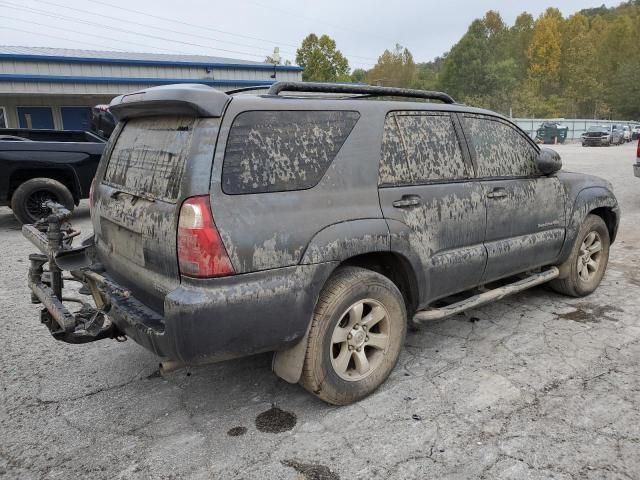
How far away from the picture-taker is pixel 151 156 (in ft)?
9.33

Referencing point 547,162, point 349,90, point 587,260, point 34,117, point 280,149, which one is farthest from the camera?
point 34,117

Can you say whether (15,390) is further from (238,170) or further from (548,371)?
(548,371)

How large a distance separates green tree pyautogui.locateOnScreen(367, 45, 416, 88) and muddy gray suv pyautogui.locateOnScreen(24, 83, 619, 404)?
79.7 m

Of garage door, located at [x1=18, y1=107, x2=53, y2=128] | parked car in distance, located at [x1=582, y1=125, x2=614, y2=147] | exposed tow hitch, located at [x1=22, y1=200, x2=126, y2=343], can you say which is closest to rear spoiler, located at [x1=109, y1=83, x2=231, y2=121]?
exposed tow hitch, located at [x1=22, y1=200, x2=126, y2=343]

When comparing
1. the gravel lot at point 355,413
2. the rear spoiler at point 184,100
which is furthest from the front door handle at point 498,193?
the rear spoiler at point 184,100

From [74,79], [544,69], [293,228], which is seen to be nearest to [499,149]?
[293,228]

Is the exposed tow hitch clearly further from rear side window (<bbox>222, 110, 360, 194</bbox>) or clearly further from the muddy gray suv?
rear side window (<bbox>222, 110, 360, 194</bbox>)

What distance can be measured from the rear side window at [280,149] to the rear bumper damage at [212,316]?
460 mm

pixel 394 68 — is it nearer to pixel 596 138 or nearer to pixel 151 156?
pixel 596 138

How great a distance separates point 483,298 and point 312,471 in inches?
72.8

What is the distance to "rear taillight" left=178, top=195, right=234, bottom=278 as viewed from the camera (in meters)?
2.40

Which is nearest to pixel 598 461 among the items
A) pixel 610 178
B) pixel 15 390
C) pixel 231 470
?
pixel 231 470

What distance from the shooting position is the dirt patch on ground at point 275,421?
283cm

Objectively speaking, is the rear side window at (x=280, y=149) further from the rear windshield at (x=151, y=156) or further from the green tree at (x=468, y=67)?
the green tree at (x=468, y=67)
